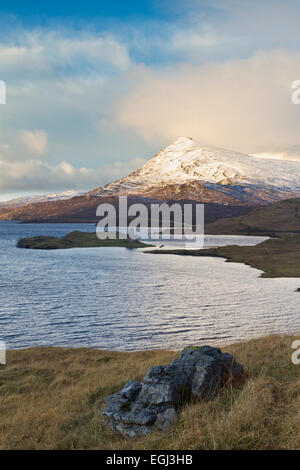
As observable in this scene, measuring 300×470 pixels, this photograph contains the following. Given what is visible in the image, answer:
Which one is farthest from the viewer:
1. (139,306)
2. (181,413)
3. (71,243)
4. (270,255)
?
(71,243)

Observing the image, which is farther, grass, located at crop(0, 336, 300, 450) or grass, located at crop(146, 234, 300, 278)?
grass, located at crop(146, 234, 300, 278)

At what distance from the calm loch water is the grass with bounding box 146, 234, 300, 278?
168 inches

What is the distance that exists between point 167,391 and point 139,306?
29.4 metres

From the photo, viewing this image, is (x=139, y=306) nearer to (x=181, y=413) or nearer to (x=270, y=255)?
(x=181, y=413)

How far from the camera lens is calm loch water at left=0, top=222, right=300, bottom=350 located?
91.6ft

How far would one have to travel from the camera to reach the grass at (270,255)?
63.2 metres

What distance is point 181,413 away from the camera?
28.5 feet

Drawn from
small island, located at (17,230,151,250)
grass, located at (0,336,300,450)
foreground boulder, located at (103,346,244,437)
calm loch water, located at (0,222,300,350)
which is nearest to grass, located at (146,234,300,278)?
calm loch water, located at (0,222,300,350)

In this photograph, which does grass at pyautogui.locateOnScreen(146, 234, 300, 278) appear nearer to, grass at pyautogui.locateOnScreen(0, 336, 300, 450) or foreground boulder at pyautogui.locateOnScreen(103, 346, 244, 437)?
grass at pyautogui.locateOnScreen(0, 336, 300, 450)

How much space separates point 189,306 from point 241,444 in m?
31.8

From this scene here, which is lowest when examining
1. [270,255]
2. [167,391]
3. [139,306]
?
[139,306]

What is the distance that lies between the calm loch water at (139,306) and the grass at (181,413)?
34.8 ft

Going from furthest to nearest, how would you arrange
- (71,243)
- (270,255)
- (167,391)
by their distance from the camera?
(71,243) → (270,255) → (167,391)

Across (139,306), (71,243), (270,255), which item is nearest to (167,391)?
(139,306)
